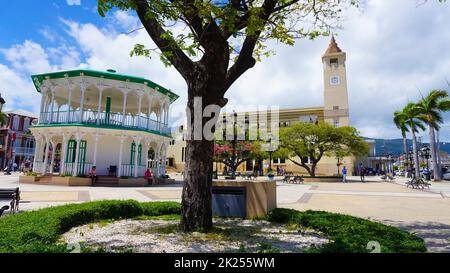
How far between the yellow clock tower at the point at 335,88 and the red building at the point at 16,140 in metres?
49.6

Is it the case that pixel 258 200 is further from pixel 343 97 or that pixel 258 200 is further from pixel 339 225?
pixel 343 97

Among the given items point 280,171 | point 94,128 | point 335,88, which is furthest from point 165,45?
point 335,88

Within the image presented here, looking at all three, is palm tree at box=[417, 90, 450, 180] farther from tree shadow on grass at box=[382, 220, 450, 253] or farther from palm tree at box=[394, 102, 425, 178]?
tree shadow on grass at box=[382, 220, 450, 253]

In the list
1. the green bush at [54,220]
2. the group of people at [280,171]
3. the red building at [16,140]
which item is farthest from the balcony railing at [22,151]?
the green bush at [54,220]

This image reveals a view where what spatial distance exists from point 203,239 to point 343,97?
48990 millimetres

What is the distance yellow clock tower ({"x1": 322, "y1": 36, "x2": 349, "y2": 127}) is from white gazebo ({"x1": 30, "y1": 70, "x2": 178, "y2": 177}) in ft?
112

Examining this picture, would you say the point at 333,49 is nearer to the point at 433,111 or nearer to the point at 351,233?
the point at 433,111

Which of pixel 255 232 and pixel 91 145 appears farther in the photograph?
pixel 91 145

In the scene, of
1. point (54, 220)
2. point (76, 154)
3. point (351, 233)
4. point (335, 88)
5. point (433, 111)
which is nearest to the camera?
point (351, 233)

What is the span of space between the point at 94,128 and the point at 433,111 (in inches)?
1334

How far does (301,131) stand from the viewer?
1385 inches

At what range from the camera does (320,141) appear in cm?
3481

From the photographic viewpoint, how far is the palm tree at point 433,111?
33.1 meters
